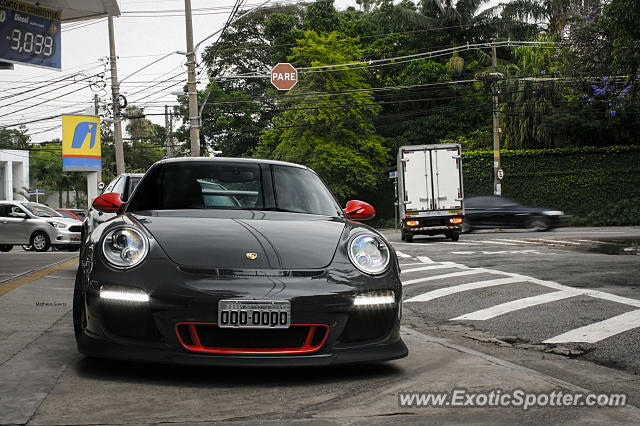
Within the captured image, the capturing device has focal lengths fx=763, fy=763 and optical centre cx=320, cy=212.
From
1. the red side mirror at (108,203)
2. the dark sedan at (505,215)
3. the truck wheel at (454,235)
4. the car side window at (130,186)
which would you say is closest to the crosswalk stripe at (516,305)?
the red side mirror at (108,203)

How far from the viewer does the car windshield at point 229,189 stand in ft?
17.8

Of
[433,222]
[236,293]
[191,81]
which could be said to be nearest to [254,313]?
[236,293]

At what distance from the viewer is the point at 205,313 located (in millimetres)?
4086

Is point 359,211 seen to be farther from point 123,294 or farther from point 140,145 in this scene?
point 140,145

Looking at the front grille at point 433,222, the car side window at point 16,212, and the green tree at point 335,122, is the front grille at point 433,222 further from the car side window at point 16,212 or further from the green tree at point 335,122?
the green tree at point 335,122

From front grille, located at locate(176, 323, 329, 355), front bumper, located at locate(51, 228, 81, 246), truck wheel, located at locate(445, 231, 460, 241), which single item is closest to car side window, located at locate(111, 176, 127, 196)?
front grille, located at locate(176, 323, 329, 355)

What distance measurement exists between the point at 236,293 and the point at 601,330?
3.87 metres

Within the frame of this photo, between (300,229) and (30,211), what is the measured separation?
19827mm

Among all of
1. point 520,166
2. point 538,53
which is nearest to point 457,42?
point 538,53

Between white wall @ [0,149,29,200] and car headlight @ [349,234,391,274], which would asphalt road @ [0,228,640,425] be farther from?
white wall @ [0,149,29,200]

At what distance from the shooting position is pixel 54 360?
468cm

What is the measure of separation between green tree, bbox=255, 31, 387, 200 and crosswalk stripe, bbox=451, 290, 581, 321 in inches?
1347

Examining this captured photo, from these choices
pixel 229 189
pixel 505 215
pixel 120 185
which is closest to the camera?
pixel 229 189

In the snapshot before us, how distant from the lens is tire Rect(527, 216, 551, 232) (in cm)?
2881
